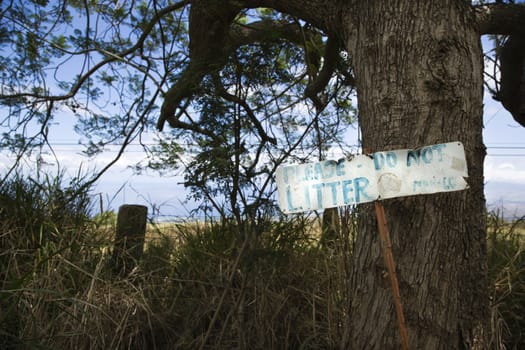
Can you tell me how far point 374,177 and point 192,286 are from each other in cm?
171

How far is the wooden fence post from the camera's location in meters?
3.45

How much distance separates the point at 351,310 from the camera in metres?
1.98

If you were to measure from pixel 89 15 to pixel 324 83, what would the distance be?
8.91ft

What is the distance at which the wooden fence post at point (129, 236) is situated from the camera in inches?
136

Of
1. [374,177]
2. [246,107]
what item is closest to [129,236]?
[246,107]

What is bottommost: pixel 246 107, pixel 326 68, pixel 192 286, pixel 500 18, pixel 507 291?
pixel 507 291

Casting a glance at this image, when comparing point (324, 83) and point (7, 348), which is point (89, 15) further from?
point (7, 348)

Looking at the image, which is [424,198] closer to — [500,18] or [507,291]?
[507,291]

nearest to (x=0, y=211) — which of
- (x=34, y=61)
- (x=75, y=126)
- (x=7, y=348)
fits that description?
(x=7, y=348)

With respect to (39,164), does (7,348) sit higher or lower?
lower

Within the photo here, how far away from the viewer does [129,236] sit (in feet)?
12.0

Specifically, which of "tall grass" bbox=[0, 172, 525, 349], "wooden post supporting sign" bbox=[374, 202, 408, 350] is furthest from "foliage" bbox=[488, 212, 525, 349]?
"wooden post supporting sign" bbox=[374, 202, 408, 350]

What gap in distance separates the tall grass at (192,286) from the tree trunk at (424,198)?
0.30 meters

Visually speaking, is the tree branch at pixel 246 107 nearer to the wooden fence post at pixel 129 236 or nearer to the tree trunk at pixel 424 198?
the wooden fence post at pixel 129 236
